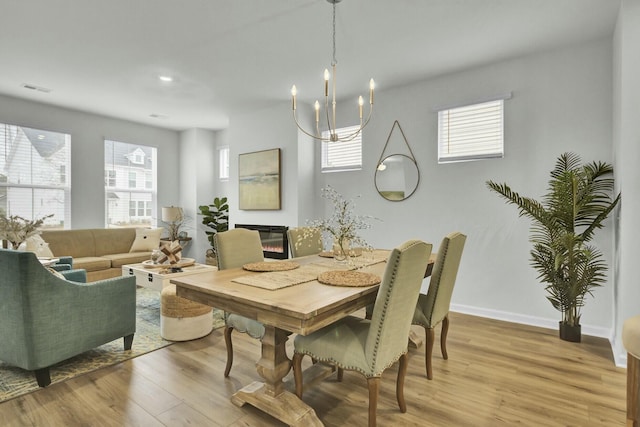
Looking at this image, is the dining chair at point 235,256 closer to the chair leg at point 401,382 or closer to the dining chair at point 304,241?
the dining chair at point 304,241

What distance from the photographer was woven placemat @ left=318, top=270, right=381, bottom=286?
1.88 m

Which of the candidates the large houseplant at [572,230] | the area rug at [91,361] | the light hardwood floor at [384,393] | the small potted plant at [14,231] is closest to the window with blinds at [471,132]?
the large houseplant at [572,230]

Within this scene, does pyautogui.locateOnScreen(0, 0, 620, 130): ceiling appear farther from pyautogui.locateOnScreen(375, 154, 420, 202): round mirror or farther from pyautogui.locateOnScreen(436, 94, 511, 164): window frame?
pyautogui.locateOnScreen(375, 154, 420, 202): round mirror

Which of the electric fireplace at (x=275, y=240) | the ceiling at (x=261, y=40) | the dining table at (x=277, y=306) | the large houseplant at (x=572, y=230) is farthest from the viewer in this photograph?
the electric fireplace at (x=275, y=240)

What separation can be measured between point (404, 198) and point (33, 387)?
369 centimetres

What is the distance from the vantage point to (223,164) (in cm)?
672

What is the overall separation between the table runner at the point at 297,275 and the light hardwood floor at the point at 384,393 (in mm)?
733

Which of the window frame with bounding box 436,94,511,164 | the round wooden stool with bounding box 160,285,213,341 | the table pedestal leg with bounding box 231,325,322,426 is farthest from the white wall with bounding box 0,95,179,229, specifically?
the window frame with bounding box 436,94,511,164

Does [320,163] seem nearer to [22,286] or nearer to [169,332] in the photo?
[169,332]

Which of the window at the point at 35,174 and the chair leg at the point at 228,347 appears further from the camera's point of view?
the window at the point at 35,174

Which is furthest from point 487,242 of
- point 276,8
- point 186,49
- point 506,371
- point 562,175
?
point 186,49

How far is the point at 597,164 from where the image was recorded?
10.1 feet

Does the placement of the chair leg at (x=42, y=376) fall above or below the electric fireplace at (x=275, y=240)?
below

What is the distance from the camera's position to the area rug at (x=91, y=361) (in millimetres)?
2170
